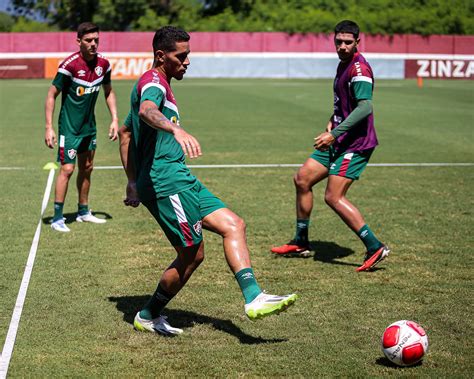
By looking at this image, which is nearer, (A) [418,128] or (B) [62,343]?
(B) [62,343]

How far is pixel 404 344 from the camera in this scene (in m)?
5.57

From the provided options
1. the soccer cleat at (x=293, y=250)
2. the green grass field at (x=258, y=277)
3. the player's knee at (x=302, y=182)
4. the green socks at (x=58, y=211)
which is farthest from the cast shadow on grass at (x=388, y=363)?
the green socks at (x=58, y=211)

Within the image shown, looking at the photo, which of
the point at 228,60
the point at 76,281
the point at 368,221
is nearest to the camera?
the point at 76,281

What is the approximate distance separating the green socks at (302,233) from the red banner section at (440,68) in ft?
135

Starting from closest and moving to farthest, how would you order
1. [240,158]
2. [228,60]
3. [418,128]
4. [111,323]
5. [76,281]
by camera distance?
[111,323]
[76,281]
[240,158]
[418,128]
[228,60]

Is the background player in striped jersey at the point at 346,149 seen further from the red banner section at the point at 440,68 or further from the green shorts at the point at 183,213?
the red banner section at the point at 440,68

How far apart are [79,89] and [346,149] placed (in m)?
3.47

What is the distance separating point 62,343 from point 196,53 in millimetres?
45644

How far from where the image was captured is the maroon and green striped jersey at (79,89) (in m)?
10.1

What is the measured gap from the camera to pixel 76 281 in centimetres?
776

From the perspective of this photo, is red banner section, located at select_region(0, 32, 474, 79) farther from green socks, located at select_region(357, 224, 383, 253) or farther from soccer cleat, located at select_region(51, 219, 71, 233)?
green socks, located at select_region(357, 224, 383, 253)

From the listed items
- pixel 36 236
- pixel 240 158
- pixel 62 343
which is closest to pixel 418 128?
pixel 240 158

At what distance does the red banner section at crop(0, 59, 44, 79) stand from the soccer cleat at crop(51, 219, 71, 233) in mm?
37269

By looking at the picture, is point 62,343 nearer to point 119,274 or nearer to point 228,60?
point 119,274
